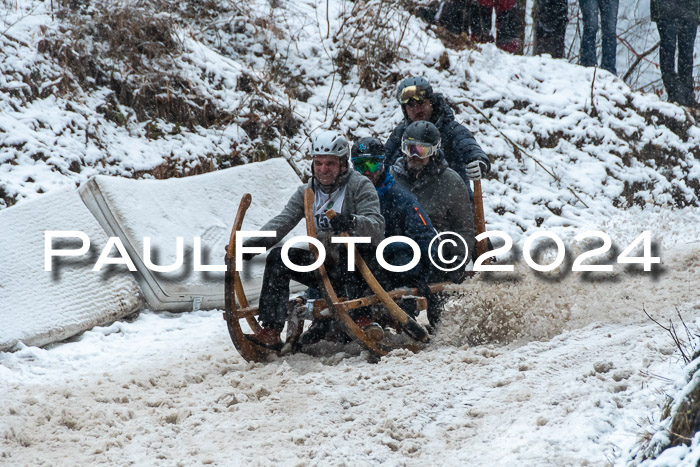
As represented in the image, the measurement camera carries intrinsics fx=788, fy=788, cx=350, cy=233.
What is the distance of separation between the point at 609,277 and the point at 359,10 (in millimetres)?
6420

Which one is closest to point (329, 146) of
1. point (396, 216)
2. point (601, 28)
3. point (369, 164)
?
point (369, 164)

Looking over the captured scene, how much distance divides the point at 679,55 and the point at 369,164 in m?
7.17

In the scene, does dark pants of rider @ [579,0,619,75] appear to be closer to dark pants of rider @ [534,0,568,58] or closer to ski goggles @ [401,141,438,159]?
dark pants of rider @ [534,0,568,58]

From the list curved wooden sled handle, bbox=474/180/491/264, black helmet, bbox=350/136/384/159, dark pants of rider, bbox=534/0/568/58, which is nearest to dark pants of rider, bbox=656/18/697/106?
dark pants of rider, bbox=534/0/568/58

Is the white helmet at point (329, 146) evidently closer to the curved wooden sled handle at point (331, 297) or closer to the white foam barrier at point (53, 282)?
the curved wooden sled handle at point (331, 297)

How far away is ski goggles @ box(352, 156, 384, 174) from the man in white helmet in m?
0.26

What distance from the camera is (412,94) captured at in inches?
240

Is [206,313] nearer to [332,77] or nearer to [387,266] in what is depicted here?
[387,266]

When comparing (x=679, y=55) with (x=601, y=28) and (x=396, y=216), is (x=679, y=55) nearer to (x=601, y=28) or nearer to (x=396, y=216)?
(x=601, y=28)

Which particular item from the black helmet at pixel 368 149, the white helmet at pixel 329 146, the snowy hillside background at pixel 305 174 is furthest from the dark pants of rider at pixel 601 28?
the white helmet at pixel 329 146

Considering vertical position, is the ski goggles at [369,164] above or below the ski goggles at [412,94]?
below

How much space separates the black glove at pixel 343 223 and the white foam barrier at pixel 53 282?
2231mm

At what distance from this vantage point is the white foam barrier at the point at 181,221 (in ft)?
20.5

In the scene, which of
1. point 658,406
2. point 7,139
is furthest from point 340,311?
point 7,139
